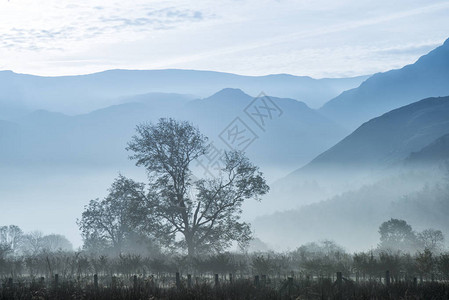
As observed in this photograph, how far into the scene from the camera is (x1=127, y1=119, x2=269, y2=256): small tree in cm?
5012

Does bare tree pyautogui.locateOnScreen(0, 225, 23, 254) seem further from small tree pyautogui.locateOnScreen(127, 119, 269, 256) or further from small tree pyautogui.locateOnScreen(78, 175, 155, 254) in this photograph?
small tree pyautogui.locateOnScreen(127, 119, 269, 256)

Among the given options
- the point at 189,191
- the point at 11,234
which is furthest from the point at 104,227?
the point at 11,234

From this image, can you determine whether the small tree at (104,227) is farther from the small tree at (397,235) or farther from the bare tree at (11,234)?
the bare tree at (11,234)

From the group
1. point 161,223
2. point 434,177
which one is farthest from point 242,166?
point 434,177

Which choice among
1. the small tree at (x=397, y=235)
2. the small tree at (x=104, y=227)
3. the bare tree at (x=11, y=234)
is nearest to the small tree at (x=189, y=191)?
the small tree at (x=104, y=227)

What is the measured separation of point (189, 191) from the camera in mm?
51594

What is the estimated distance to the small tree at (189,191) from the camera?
50.1 meters

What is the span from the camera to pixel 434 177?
641 feet

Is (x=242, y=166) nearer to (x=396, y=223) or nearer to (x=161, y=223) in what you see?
(x=161, y=223)

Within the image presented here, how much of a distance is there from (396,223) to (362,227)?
348ft

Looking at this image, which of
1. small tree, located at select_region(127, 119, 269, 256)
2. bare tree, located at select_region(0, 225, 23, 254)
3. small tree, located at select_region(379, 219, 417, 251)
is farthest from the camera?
bare tree, located at select_region(0, 225, 23, 254)

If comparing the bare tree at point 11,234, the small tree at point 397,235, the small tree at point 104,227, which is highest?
the bare tree at point 11,234

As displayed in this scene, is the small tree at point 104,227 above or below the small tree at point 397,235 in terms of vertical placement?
above

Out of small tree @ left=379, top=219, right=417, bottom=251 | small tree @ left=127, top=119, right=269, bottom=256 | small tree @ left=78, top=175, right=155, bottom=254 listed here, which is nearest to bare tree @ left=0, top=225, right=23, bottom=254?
small tree @ left=78, top=175, right=155, bottom=254
